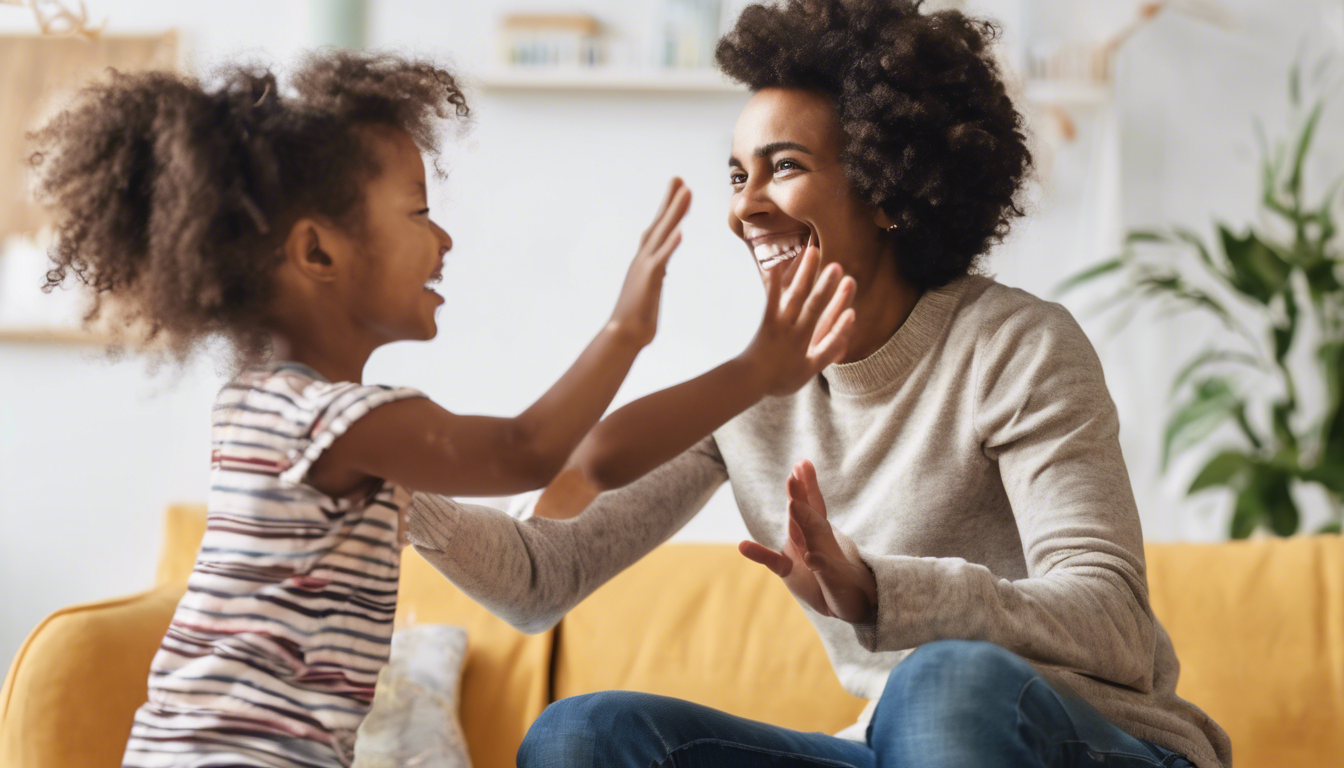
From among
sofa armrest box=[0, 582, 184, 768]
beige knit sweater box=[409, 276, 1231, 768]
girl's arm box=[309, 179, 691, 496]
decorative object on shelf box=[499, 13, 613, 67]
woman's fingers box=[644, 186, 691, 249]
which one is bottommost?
sofa armrest box=[0, 582, 184, 768]

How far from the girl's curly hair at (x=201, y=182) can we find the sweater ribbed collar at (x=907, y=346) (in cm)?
57

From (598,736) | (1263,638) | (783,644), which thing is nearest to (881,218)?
(598,736)

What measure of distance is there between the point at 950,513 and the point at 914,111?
423 mm

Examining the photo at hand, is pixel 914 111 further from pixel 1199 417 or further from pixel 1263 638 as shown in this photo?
pixel 1199 417

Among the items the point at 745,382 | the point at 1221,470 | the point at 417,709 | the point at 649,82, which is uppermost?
the point at 649,82

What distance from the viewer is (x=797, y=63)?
1.22m

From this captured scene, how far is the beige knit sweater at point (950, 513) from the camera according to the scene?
92cm

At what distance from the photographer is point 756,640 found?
1689 millimetres

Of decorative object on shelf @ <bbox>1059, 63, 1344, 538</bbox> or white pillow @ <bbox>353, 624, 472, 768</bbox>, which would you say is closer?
white pillow @ <bbox>353, 624, 472, 768</bbox>

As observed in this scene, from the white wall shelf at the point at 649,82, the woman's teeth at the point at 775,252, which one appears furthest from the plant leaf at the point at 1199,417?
the woman's teeth at the point at 775,252

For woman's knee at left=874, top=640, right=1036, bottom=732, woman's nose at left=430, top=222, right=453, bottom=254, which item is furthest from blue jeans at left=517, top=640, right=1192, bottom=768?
woman's nose at left=430, top=222, right=453, bottom=254


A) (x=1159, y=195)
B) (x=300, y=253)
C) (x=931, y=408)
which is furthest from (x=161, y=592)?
(x=1159, y=195)

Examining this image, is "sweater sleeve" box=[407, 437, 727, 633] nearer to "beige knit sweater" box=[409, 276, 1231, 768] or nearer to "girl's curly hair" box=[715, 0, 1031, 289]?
"beige knit sweater" box=[409, 276, 1231, 768]

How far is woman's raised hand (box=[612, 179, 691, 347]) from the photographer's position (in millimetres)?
856
